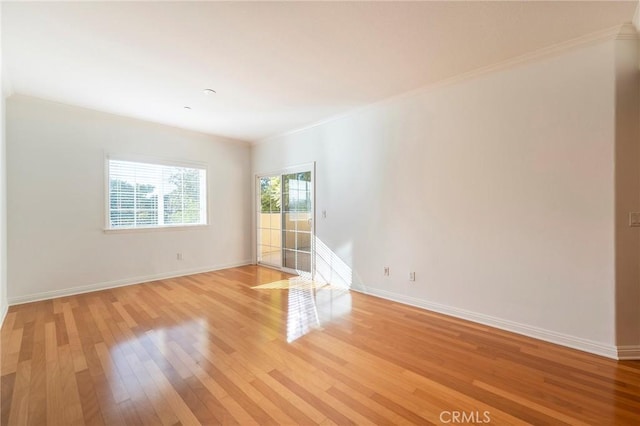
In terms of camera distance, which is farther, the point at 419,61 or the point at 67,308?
the point at 67,308

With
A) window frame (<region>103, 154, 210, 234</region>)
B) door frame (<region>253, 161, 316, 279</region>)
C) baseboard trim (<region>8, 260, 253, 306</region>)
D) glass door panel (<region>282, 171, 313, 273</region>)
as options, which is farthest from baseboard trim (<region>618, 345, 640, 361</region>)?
window frame (<region>103, 154, 210, 234</region>)

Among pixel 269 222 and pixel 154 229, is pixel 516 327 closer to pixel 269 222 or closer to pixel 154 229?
pixel 269 222

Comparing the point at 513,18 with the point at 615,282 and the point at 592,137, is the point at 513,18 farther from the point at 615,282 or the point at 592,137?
the point at 615,282

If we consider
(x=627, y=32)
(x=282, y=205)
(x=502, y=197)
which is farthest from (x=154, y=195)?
(x=627, y=32)

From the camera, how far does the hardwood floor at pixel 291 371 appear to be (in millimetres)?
1611

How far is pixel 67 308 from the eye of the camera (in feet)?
10.8

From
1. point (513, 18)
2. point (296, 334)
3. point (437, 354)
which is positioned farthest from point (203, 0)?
point (437, 354)

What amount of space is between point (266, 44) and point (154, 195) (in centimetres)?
349

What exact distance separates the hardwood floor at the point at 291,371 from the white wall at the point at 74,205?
2.12ft

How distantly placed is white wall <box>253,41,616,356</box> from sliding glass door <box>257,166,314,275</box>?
1.10 metres

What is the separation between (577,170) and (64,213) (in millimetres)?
5950

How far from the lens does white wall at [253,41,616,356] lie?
7.49 ft

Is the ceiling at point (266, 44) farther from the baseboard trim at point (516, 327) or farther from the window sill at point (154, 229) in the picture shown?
the baseboard trim at point (516, 327)

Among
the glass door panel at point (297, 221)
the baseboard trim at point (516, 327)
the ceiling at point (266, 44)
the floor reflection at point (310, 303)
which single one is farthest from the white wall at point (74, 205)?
the baseboard trim at point (516, 327)
